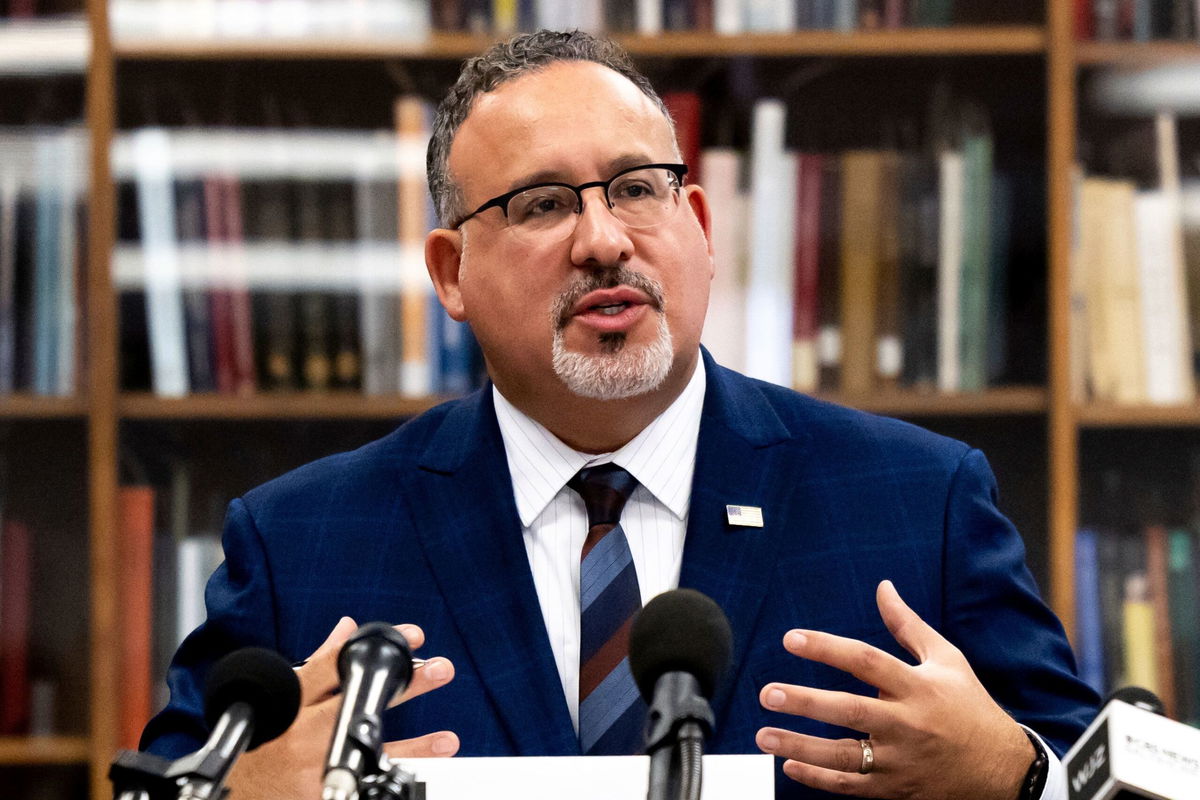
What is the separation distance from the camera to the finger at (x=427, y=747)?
1.25m

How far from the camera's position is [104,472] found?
245cm

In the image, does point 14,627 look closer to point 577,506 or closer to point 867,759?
point 577,506

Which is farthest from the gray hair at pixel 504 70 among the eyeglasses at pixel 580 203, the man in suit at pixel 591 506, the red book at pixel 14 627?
the red book at pixel 14 627

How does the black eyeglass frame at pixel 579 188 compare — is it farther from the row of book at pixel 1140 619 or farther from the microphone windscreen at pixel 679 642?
the row of book at pixel 1140 619

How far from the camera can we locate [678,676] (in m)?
0.87

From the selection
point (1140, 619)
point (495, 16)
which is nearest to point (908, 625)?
point (1140, 619)

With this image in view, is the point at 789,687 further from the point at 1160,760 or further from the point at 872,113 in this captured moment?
the point at 872,113

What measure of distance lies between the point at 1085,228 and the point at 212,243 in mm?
1550

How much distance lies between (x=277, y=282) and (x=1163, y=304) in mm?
1565

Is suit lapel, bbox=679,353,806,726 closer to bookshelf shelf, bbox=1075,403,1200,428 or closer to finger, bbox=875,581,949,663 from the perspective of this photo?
finger, bbox=875,581,949,663

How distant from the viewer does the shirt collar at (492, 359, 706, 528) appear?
1629 mm

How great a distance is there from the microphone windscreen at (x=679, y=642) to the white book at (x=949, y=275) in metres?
1.61

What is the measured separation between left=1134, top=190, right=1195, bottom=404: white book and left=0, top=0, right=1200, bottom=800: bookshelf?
0.15 ft

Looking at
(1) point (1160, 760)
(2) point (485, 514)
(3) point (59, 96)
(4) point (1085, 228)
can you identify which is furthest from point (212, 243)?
(1) point (1160, 760)
